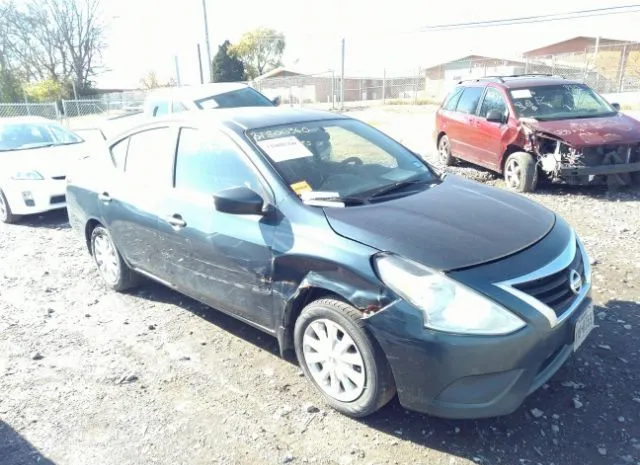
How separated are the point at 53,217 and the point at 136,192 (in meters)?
4.50

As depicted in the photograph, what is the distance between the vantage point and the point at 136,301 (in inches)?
178

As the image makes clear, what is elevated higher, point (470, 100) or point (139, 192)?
point (470, 100)

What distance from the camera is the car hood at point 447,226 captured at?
2.50 metres

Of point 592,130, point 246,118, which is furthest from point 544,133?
point 246,118

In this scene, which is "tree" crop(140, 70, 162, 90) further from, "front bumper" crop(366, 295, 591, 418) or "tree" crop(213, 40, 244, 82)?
"front bumper" crop(366, 295, 591, 418)

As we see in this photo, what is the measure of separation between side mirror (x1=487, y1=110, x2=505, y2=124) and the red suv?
1 cm

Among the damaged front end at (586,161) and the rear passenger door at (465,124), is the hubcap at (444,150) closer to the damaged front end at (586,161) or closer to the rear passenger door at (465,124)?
the rear passenger door at (465,124)

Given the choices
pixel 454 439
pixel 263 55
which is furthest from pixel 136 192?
pixel 263 55

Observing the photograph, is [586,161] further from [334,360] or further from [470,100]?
[334,360]

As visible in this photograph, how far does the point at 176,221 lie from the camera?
140 inches

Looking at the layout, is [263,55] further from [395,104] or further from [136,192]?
[136,192]

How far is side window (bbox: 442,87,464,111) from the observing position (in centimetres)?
914

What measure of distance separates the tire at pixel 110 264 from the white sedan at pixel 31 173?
8.79ft

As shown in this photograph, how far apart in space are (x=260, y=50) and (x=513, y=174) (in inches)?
2163
